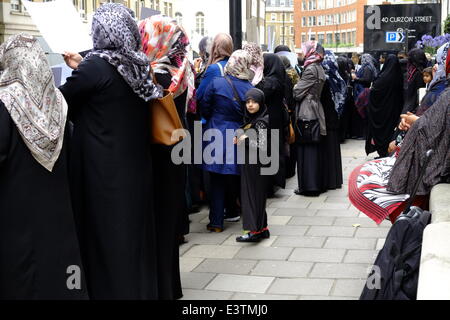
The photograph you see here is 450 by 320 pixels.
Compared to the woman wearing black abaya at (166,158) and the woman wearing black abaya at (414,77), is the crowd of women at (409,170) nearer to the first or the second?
the woman wearing black abaya at (166,158)

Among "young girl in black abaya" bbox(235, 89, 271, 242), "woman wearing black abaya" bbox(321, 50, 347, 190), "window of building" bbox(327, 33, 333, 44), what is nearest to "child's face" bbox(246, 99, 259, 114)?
"young girl in black abaya" bbox(235, 89, 271, 242)

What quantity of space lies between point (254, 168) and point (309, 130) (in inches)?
109

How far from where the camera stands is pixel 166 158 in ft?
15.9

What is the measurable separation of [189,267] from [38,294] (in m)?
2.42

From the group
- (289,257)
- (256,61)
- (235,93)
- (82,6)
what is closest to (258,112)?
(235,93)

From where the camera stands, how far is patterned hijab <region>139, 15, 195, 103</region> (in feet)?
16.0

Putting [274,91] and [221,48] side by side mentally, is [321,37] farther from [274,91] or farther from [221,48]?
[221,48]

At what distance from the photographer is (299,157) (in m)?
9.58

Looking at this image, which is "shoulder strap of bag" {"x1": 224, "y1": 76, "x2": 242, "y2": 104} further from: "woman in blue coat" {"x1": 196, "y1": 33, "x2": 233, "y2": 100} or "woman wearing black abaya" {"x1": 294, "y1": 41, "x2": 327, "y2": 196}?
"woman wearing black abaya" {"x1": 294, "y1": 41, "x2": 327, "y2": 196}

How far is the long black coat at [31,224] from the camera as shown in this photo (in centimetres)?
385

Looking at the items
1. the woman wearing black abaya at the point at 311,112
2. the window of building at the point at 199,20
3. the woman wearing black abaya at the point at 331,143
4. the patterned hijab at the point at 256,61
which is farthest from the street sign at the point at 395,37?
the patterned hijab at the point at 256,61

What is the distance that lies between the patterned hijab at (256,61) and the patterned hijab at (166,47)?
2.65m

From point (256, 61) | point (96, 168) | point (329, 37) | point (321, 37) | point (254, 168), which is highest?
point (321, 37)

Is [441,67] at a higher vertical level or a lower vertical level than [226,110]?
higher
